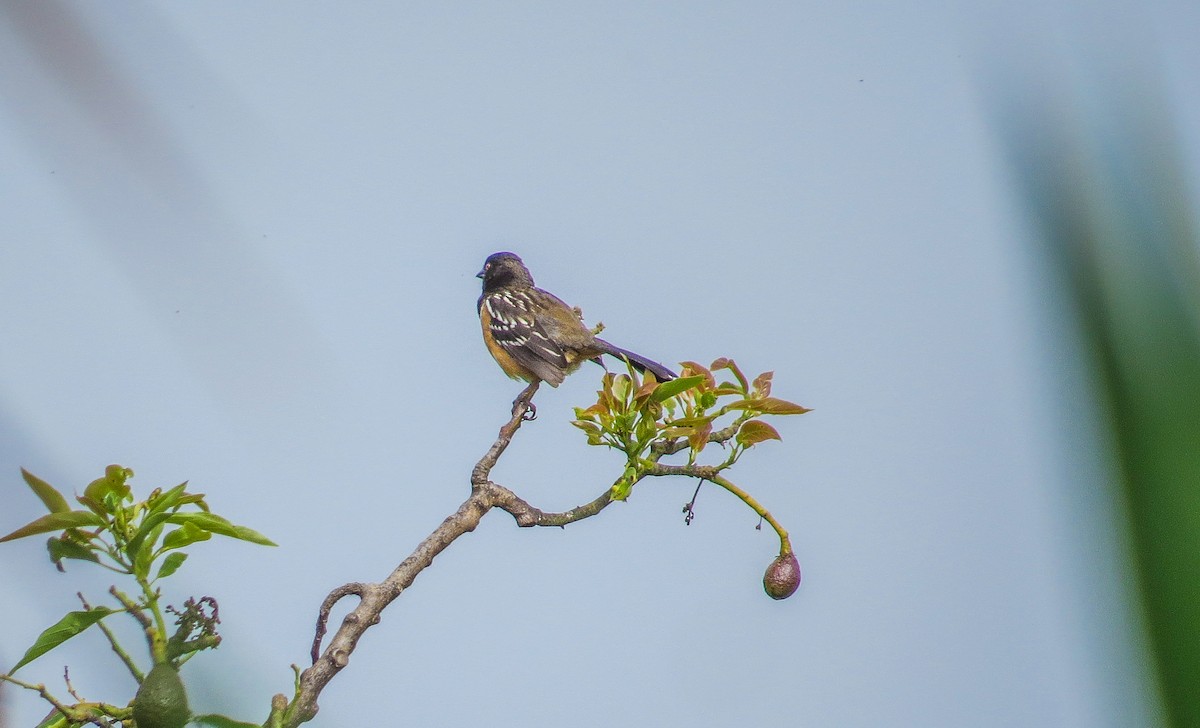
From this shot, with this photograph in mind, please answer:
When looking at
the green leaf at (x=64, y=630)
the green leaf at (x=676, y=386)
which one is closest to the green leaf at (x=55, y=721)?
the green leaf at (x=64, y=630)

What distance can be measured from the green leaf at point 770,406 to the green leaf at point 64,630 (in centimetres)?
164

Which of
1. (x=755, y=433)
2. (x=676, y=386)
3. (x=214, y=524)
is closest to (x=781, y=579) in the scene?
(x=755, y=433)

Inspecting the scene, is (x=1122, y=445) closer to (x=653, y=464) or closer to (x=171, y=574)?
(x=171, y=574)

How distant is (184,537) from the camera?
6.76 feet

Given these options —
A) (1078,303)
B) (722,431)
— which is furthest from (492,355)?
(1078,303)

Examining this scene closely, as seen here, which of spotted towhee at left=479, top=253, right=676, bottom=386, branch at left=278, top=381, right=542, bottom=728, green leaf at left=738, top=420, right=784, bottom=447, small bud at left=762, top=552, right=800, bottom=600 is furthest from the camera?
spotted towhee at left=479, top=253, right=676, bottom=386

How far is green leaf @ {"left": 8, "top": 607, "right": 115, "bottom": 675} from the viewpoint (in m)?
1.89

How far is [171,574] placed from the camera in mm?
2043

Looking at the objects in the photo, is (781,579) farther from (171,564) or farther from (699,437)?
(171,564)

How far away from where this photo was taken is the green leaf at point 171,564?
6.69ft

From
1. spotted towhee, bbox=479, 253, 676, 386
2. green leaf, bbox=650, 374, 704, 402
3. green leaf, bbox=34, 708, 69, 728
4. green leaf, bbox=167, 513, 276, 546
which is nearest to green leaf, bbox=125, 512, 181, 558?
green leaf, bbox=167, 513, 276, 546

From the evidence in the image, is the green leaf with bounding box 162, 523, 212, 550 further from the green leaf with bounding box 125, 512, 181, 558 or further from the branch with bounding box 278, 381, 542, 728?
the branch with bounding box 278, 381, 542, 728

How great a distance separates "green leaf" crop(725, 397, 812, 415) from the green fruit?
1639mm

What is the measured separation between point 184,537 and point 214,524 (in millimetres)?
108
